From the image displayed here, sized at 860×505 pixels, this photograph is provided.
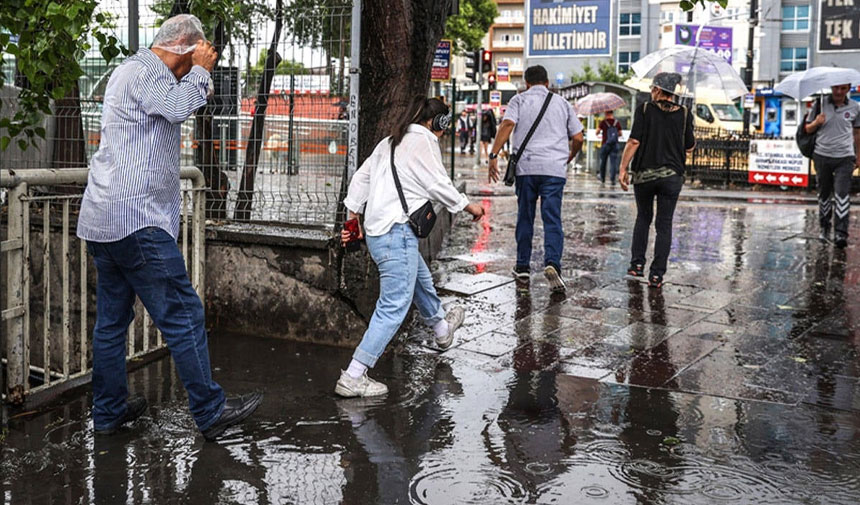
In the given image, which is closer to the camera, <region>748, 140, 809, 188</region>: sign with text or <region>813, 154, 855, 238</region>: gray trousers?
<region>813, 154, 855, 238</region>: gray trousers

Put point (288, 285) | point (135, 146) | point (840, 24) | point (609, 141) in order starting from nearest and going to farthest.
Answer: point (135, 146) < point (288, 285) < point (609, 141) < point (840, 24)

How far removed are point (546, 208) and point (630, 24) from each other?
5510 centimetres

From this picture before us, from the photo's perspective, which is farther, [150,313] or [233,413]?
[233,413]

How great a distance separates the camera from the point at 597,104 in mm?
22859

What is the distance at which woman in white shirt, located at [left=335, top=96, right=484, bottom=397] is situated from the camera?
5195 mm

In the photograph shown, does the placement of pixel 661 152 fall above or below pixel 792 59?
below

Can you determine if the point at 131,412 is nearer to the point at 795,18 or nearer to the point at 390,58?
the point at 390,58

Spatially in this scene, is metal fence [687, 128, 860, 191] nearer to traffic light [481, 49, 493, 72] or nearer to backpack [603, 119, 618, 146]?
backpack [603, 119, 618, 146]

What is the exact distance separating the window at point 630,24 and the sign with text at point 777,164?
40881 millimetres

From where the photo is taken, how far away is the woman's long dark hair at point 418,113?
5.24 meters

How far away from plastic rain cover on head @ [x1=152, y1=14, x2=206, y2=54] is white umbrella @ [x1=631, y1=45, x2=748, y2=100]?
22.1 feet

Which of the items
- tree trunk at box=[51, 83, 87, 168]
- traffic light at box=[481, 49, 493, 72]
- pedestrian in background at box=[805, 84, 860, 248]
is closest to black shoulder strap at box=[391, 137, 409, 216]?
tree trunk at box=[51, 83, 87, 168]

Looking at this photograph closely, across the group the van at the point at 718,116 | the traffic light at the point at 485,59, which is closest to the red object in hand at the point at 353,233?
the traffic light at the point at 485,59

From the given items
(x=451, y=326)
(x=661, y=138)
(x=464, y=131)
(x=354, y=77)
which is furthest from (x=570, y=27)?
(x=451, y=326)
